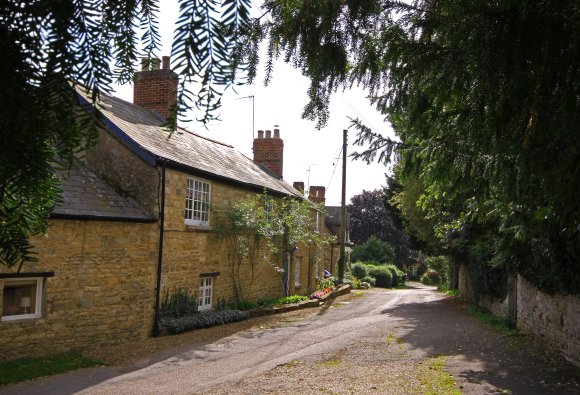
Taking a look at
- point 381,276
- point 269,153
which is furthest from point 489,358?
→ point 381,276

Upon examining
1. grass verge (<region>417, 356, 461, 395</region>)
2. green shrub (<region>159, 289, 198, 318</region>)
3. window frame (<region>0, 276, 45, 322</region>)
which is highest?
window frame (<region>0, 276, 45, 322</region>)

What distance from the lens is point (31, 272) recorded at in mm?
10570

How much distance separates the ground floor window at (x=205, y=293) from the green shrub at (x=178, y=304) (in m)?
0.74

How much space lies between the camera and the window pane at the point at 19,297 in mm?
10372

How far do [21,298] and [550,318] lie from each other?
11.9m

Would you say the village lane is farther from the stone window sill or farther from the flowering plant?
the flowering plant

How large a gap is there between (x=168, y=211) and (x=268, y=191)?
6789 millimetres

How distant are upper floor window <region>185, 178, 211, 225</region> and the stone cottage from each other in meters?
0.03

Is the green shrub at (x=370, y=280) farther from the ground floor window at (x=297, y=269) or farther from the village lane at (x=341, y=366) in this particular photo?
the village lane at (x=341, y=366)

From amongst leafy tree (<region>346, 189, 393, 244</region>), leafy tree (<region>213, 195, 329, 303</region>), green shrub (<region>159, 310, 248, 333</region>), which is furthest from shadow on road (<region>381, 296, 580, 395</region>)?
leafy tree (<region>346, 189, 393, 244</region>)

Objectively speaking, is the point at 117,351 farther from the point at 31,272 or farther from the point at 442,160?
the point at 442,160

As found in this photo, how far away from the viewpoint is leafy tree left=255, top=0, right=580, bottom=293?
2.65 m

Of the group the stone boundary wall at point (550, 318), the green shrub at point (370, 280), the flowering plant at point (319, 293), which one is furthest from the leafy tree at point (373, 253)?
the stone boundary wall at point (550, 318)

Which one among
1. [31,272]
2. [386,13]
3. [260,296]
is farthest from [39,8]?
[260,296]
